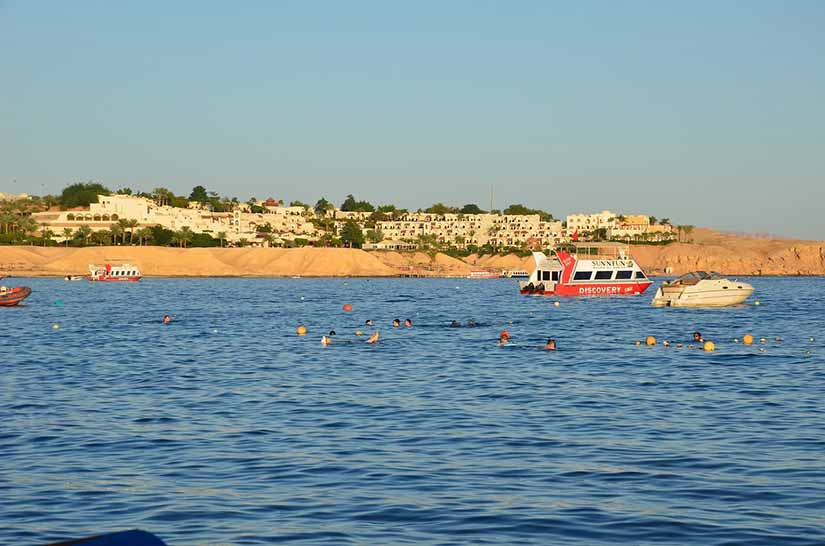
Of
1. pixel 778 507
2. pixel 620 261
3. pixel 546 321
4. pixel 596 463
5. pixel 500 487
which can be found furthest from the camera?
pixel 620 261

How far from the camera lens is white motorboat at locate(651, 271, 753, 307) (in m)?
91.6

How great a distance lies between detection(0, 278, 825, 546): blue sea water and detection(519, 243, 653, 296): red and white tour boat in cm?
6170

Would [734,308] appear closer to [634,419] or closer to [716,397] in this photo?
[716,397]

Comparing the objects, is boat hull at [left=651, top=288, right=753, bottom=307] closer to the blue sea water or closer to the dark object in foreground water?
the blue sea water

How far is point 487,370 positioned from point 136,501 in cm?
2594

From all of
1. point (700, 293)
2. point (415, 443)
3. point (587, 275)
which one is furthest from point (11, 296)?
point (415, 443)

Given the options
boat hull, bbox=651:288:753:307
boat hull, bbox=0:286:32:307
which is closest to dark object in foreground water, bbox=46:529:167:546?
boat hull, bbox=651:288:753:307

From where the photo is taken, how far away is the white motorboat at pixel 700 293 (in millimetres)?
91625

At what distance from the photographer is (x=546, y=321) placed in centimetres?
7888

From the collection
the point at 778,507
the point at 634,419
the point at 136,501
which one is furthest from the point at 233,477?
the point at 634,419

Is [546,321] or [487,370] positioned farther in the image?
[546,321]

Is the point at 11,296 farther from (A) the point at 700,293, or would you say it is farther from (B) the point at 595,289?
(B) the point at 595,289

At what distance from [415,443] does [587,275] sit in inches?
3725

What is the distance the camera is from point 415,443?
84.1 ft
